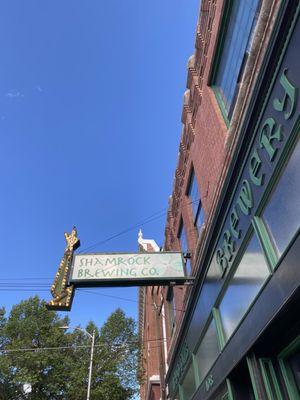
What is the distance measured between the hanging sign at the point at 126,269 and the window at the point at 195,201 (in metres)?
1.72

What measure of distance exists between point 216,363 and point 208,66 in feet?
20.4

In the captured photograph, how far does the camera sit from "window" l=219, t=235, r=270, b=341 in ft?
14.8

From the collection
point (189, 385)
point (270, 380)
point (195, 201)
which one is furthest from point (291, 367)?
point (195, 201)

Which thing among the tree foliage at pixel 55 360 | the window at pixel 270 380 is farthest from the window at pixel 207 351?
the tree foliage at pixel 55 360

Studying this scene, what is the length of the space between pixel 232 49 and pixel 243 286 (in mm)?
4718

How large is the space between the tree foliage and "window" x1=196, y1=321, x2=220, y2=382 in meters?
23.0

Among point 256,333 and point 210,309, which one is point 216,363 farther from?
point 256,333

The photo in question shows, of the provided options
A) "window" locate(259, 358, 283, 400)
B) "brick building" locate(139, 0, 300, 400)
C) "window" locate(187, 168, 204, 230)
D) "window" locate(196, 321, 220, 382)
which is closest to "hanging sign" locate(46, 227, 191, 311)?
"brick building" locate(139, 0, 300, 400)

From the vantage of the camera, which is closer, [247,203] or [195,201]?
[247,203]

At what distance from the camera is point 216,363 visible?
6254mm

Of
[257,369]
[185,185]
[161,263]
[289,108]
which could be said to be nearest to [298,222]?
[289,108]

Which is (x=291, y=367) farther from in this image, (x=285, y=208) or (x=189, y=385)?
(x=189, y=385)

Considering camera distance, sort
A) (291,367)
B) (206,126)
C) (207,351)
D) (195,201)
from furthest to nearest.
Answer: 1. (195,201)
2. (206,126)
3. (207,351)
4. (291,367)

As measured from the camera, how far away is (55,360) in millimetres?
29375
